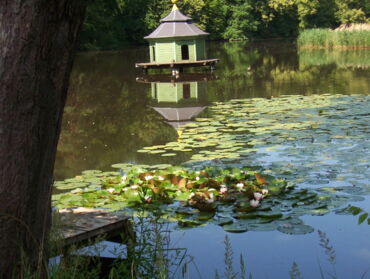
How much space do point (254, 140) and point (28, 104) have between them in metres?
6.22

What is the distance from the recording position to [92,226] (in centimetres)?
459

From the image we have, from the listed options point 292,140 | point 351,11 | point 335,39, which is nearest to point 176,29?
point 335,39

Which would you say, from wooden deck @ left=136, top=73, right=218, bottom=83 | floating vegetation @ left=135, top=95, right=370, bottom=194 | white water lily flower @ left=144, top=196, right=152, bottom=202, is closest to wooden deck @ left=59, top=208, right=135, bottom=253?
white water lily flower @ left=144, top=196, right=152, bottom=202

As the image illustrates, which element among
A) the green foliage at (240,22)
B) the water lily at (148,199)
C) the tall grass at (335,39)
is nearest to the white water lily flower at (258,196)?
the water lily at (148,199)

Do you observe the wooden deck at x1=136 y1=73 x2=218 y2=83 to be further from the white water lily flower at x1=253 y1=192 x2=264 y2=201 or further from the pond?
the white water lily flower at x1=253 y1=192 x2=264 y2=201

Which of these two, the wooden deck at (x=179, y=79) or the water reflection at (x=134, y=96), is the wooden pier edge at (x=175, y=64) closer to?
the water reflection at (x=134, y=96)

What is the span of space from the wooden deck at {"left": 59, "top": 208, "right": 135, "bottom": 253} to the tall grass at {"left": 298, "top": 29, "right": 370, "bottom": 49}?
30.8 meters

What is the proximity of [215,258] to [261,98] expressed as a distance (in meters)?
9.62

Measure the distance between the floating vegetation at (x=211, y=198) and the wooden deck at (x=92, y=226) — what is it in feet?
1.35

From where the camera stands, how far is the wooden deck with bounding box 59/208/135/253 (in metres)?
→ 4.36

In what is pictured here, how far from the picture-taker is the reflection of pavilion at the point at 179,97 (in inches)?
468

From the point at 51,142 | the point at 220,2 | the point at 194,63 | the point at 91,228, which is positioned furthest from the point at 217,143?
the point at 220,2

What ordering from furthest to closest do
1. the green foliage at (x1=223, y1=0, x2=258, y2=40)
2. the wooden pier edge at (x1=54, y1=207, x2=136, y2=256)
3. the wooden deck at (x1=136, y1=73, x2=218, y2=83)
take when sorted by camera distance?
the green foliage at (x1=223, y1=0, x2=258, y2=40) → the wooden deck at (x1=136, y1=73, x2=218, y2=83) → the wooden pier edge at (x1=54, y1=207, x2=136, y2=256)

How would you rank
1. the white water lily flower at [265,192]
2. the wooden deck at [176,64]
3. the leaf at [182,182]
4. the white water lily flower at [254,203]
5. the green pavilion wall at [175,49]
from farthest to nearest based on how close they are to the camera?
the green pavilion wall at [175,49] → the wooden deck at [176,64] → the leaf at [182,182] → the white water lily flower at [265,192] → the white water lily flower at [254,203]
